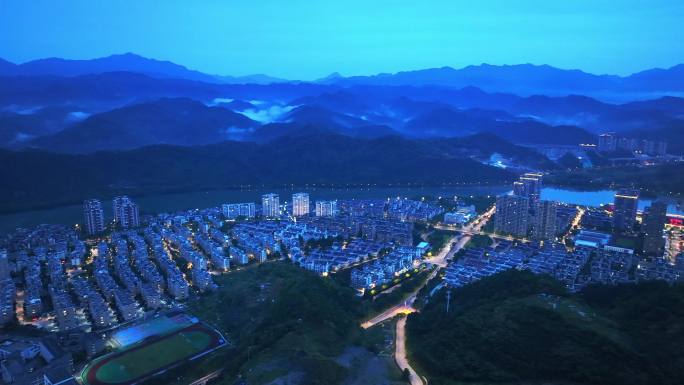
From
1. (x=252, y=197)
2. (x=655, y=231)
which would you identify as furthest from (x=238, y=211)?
(x=655, y=231)

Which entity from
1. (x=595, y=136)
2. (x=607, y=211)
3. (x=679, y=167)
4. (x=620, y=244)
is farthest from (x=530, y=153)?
(x=620, y=244)

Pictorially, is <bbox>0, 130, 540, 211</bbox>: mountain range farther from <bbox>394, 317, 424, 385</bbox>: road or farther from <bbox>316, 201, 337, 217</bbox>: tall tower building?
<bbox>394, 317, 424, 385</bbox>: road

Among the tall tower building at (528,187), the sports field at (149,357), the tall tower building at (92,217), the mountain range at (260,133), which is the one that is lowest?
the sports field at (149,357)

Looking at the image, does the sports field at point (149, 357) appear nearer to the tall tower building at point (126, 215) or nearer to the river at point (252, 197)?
the tall tower building at point (126, 215)

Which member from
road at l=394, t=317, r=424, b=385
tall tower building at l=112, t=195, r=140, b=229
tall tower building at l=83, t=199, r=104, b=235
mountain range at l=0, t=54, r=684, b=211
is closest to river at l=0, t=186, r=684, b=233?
mountain range at l=0, t=54, r=684, b=211

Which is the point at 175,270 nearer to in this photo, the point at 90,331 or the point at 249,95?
the point at 90,331

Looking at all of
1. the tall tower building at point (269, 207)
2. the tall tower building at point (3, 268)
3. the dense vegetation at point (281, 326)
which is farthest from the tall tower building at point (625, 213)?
the tall tower building at point (3, 268)
